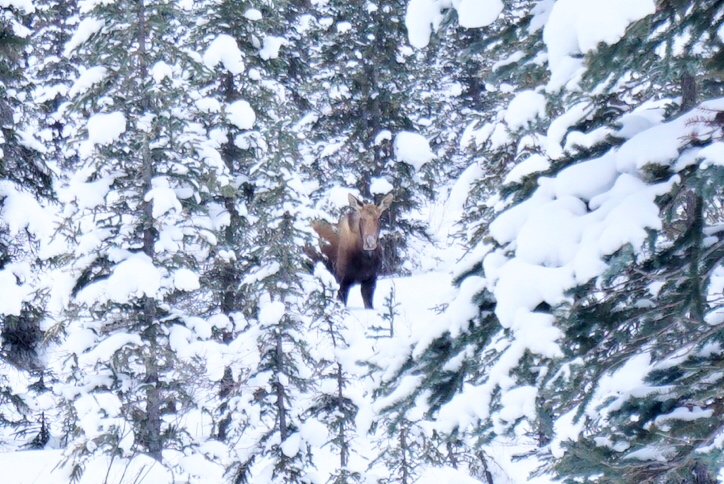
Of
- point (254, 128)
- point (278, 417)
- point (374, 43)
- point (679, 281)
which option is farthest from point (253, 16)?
point (679, 281)

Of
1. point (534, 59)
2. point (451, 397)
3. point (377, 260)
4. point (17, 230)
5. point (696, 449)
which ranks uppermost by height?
point (377, 260)

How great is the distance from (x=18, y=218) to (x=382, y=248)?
911cm

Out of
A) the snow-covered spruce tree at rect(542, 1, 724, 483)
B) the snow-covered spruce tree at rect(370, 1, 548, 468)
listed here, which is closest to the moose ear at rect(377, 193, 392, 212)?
the snow-covered spruce tree at rect(370, 1, 548, 468)

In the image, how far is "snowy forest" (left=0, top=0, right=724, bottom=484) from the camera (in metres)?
3.49

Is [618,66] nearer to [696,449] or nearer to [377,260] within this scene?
[696,449]

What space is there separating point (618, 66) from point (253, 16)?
11.0 meters

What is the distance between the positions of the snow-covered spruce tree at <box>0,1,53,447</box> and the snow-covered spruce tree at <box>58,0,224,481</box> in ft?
6.32

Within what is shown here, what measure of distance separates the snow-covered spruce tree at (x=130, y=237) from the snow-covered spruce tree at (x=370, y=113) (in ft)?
30.2

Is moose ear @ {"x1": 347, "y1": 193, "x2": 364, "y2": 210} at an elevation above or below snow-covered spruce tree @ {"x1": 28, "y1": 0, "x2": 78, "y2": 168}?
below

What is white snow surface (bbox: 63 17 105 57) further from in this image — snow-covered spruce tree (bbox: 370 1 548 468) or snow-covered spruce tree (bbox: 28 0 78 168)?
snow-covered spruce tree (bbox: 28 0 78 168)

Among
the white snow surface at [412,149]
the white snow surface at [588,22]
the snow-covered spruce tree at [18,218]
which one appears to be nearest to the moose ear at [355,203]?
the white snow surface at [412,149]

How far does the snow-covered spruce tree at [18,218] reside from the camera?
10.8 metres

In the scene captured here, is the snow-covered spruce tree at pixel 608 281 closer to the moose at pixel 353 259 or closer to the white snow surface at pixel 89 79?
the white snow surface at pixel 89 79

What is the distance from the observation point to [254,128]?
13.2 meters
